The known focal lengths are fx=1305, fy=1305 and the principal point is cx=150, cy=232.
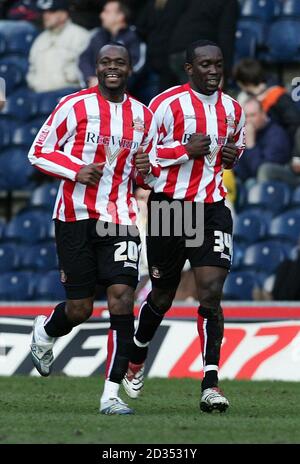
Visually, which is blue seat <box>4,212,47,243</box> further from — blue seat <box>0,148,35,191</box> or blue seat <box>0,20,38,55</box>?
blue seat <box>0,20,38,55</box>

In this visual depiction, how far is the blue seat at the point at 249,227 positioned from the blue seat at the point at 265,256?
0.11 metres

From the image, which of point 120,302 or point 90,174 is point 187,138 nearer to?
point 90,174

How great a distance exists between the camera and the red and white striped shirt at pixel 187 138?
841 centimetres

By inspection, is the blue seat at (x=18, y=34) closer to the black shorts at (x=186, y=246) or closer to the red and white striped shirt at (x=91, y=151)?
the black shorts at (x=186, y=246)

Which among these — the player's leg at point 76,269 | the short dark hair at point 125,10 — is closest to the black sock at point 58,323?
the player's leg at point 76,269

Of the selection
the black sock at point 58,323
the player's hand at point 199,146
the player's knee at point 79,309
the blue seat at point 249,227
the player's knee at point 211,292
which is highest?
the player's hand at point 199,146

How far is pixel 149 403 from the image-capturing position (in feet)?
29.1

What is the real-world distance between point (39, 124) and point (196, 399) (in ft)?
22.4

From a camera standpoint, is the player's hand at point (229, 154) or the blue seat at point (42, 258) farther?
the blue seat at point (42, 258)

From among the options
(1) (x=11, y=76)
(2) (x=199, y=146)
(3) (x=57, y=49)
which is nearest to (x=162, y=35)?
(3) (x=57, y=49)

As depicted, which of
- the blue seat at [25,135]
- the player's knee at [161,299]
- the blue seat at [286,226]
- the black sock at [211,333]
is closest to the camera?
the black sock at [211,333]
